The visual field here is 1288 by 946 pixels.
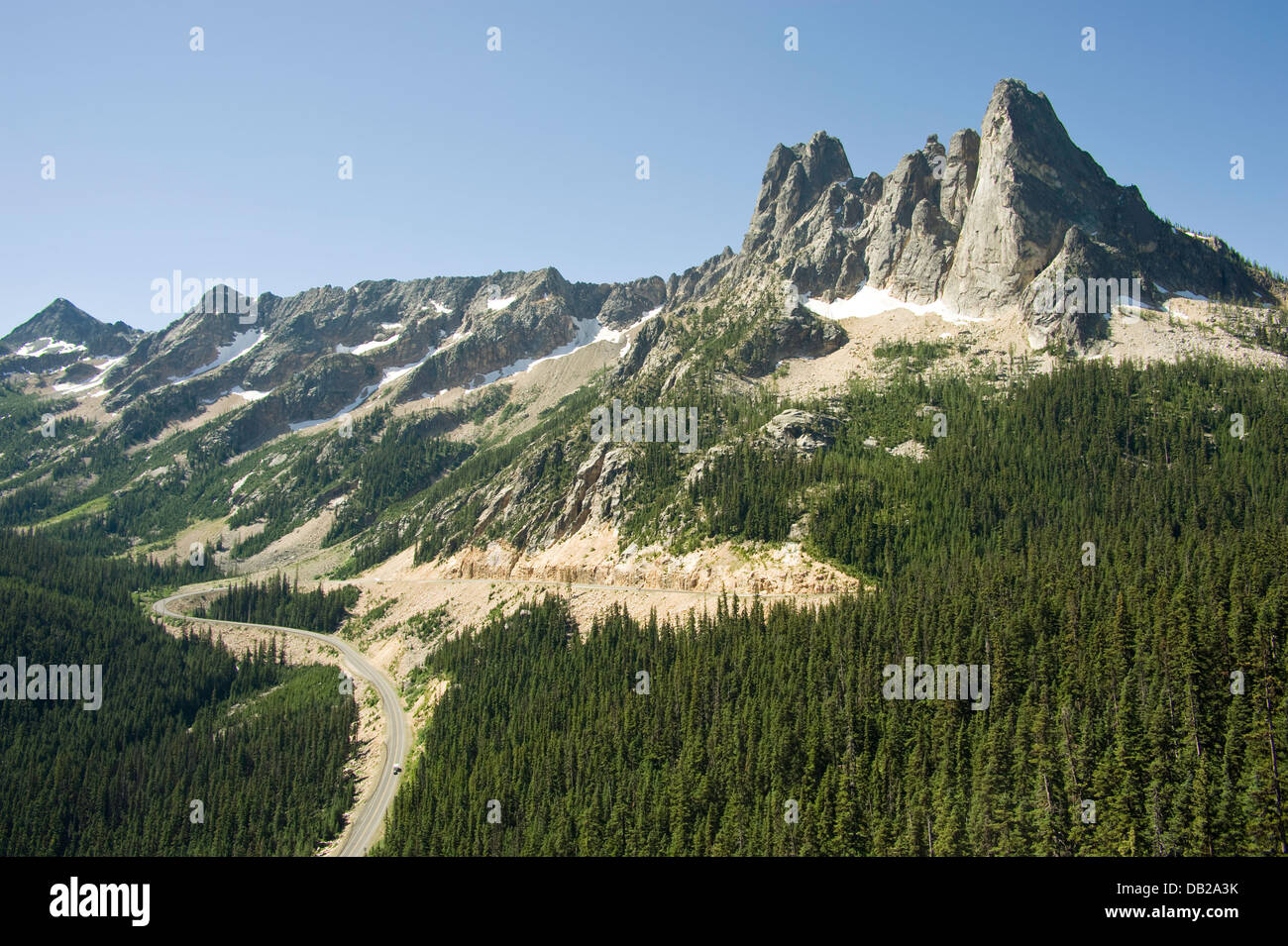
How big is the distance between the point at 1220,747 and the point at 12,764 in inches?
5943

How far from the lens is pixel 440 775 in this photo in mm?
90875

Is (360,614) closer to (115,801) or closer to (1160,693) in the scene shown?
(115,801)

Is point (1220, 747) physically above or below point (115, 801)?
above

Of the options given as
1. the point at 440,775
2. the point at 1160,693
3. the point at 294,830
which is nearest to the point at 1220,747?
the point at 1160,693

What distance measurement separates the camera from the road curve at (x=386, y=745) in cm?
8820

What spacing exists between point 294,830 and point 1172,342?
18927 centimetres

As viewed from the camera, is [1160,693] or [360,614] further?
[360,614]

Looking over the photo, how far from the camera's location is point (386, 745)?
353ft

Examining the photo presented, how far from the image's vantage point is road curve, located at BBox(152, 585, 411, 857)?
3472 inches
